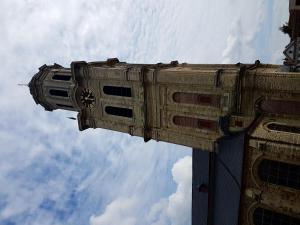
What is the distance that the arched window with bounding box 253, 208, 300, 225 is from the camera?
20561 millimetres

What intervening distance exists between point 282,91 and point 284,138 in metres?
5.24

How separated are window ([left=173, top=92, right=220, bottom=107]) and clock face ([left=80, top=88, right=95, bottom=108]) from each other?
8.61 metres

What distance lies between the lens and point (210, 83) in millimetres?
27422

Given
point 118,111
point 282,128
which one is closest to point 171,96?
point 118,111

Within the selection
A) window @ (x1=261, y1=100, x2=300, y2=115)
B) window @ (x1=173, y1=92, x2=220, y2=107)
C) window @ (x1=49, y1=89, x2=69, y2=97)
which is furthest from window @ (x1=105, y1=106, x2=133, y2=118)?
window @ (x1=261, y1=100, x2=300, y2=115)

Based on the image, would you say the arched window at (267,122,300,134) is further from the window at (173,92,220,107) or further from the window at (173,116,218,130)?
the window at (173,116,218,130)

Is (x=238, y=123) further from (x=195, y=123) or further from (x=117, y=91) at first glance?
(x=117, y=91)

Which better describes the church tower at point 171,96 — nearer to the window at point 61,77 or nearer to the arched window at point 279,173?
the window at point 61,77

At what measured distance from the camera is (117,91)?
3331 cm

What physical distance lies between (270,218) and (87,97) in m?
19.9

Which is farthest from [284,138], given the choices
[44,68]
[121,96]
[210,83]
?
[44,68]

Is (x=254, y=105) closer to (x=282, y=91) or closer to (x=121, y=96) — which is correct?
(x=282, y=91)

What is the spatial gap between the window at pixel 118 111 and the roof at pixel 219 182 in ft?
23.3

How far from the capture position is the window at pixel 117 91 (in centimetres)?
3269
